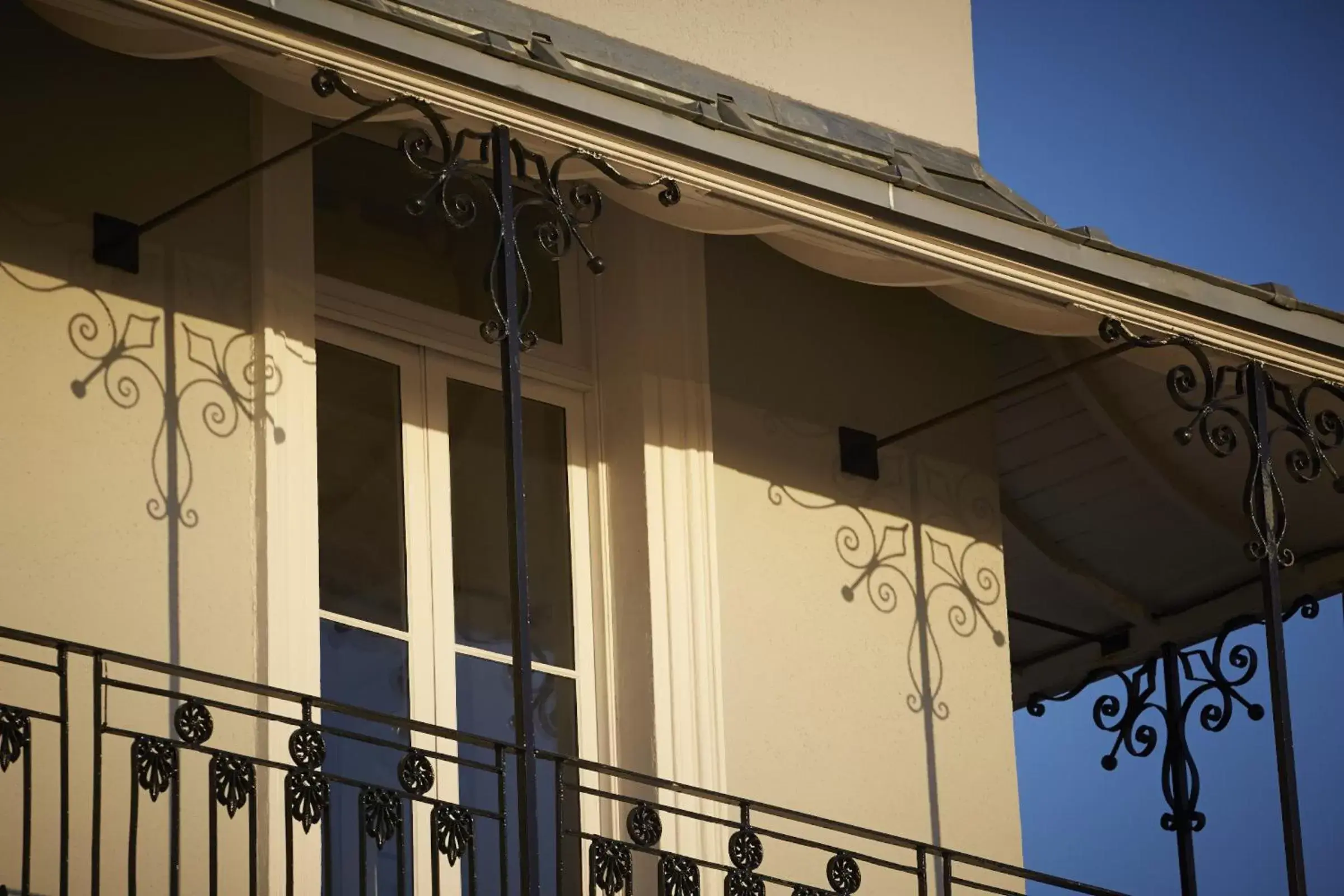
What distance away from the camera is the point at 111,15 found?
6.86 m

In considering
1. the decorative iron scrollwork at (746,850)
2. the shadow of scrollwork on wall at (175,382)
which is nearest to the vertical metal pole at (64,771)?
the shadow of scrollwork on wall at (175,382)

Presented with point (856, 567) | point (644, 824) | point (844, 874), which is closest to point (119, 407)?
point (644, 824)

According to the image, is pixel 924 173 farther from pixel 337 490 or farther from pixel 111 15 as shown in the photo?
pixel 111 15

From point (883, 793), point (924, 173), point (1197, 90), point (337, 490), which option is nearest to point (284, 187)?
point (337, 490)

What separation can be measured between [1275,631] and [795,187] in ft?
6.85

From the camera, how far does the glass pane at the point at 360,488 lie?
814 centimetres

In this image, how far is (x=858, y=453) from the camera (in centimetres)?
945

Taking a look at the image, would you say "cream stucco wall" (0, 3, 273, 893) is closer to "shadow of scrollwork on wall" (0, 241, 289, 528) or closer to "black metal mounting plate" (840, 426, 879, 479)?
"shadow of scrollwork on wall" (0, 241, 289, 528)

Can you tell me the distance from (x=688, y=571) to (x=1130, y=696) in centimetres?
298

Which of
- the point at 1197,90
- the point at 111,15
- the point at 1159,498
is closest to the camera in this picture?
the point at 111,15

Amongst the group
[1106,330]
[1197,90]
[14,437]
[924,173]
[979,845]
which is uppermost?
[1197,90]

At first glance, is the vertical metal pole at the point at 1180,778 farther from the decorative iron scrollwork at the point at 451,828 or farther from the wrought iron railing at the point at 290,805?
the decorative iron scrollwork at the point at 451,828

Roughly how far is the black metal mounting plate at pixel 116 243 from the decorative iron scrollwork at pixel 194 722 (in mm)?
1442

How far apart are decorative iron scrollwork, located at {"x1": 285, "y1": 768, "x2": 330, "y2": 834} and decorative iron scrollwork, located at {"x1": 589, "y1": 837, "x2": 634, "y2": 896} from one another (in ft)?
2.64
